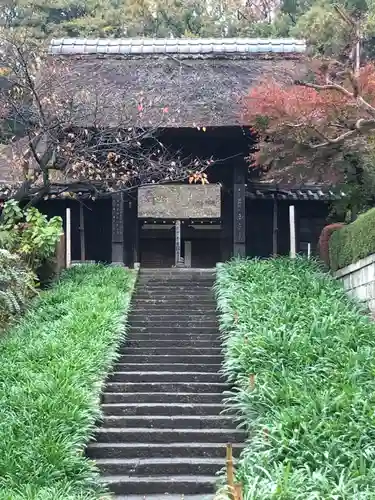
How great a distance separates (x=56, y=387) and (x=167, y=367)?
2193 millimetres

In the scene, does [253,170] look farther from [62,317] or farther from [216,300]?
[62,317]

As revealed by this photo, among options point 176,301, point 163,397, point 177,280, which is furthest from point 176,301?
point 163,397

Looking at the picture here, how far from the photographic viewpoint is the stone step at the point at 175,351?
983cm

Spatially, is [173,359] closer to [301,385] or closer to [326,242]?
[301,385]

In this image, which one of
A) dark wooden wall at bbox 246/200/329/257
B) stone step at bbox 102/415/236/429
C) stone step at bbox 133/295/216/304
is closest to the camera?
stone step at bbox 102/415/236/429

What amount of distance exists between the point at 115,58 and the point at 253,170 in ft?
16.5

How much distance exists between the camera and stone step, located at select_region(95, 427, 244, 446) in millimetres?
7461

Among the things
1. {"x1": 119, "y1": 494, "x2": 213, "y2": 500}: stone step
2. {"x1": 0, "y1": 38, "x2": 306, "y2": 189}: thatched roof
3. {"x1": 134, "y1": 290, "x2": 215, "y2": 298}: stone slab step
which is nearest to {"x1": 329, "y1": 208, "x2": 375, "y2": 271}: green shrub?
{"x1": 134, "y1": 290, "x2": 215, "y2": 298}: stone slab step

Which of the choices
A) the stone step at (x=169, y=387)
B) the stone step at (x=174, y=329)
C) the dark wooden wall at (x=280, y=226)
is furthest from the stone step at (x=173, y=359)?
the dark wooden wall at (x=280, y=226)

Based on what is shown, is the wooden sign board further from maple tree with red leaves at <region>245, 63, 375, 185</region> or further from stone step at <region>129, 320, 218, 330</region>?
stone step at <region>129, 320, 218, 330</region>

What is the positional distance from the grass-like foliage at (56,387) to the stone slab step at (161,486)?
12.4 inches

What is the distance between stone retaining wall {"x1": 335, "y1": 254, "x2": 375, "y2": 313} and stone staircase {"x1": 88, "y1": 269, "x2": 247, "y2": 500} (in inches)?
96.3

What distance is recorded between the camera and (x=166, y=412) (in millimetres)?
8094

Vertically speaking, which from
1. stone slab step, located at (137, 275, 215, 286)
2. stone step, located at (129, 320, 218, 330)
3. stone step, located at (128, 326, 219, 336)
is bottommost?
stone step, located at (128, 326, 219, 336)
